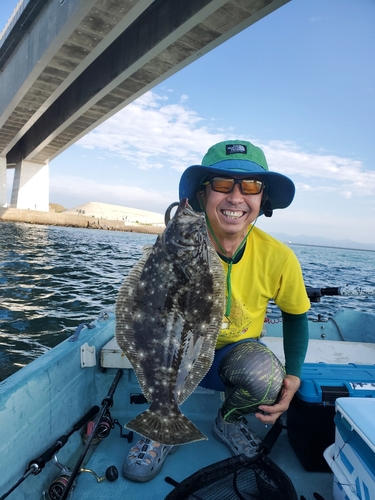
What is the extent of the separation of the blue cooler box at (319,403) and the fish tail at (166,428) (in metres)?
1.14

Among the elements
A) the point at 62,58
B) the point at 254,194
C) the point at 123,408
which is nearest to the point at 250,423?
the point at 123,408

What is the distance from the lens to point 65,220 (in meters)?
48.9

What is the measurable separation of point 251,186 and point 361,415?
1733 mm

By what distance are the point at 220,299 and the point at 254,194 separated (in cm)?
97

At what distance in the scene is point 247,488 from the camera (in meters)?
2.43

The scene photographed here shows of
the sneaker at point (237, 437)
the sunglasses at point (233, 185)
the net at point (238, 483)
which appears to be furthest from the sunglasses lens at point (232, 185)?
the sneaker at point (237, 437)

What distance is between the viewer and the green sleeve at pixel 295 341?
9.18ft

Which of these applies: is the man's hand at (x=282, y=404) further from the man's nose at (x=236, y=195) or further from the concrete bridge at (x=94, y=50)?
the concrete bridge at (x=94, y=50)

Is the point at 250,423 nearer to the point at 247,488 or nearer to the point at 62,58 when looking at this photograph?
the point at 247,488

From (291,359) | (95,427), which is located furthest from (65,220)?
(291,359)

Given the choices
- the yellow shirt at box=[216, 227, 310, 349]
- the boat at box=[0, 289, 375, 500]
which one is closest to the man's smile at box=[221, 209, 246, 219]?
the yellow shirt at box=[216, 227, 310, 349]

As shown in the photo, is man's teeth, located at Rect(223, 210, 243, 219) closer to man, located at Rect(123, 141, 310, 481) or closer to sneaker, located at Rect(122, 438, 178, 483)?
man, located at Rect(123, 141, 310, 481)

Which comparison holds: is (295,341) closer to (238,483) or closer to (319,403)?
(319,403)

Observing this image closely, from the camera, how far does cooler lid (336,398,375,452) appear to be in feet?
5.85
